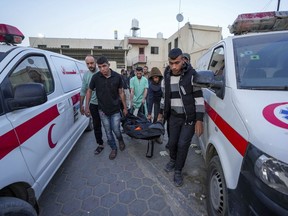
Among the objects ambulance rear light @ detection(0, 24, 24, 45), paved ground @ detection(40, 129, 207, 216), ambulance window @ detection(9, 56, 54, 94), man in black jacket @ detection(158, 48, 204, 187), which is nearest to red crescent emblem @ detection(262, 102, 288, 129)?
man in black jacket @ detection(158, 48, 204, 187)

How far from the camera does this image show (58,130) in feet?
7.91

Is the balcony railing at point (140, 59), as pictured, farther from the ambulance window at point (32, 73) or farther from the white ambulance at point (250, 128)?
the white ambulance at point (250, 128)

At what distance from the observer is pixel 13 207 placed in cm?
139

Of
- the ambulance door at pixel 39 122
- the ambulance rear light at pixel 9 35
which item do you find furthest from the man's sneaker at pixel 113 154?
the ambulance rear light at pixel 9 35

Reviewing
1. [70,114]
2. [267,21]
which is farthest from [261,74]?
[70,114]

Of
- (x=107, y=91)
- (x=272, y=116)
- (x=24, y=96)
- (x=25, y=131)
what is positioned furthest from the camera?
(x=107, y=91)

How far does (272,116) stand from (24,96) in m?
1.94

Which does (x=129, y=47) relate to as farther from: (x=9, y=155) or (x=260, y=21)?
(x=9, y=155)

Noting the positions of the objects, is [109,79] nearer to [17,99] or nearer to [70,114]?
[70,114]

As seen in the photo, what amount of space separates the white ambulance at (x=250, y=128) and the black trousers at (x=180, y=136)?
1.13 feet

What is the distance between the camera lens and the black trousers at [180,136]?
2.47 m

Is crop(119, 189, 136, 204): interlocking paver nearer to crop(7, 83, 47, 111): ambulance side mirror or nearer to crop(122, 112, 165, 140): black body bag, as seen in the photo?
crop(122, 112, 165, 140): black body bag

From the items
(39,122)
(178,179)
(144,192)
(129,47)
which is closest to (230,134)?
(178,179)

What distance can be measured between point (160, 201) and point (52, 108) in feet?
6.12
